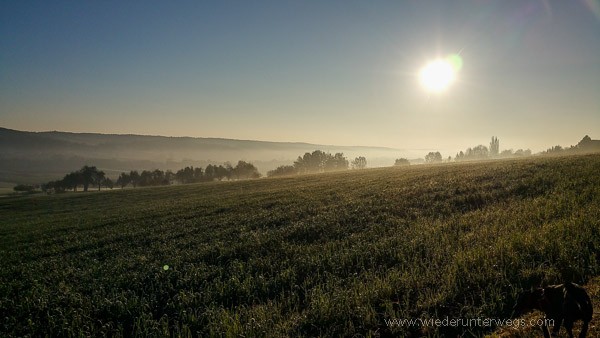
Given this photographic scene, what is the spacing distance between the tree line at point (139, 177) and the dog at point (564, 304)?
16192 cm

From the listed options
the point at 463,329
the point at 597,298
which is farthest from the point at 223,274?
the point at 597,298

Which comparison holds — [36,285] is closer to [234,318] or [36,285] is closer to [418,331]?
[234,318]

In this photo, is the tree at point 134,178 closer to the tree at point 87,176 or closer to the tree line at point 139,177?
the tree line at point 139,177

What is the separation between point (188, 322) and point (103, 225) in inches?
1116

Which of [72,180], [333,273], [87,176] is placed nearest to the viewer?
[333,273]

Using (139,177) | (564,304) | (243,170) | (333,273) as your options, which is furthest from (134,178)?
(564,304)

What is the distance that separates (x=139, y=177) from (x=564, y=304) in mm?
173763

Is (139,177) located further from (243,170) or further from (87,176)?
(243,170)

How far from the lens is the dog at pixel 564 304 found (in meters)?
2.19

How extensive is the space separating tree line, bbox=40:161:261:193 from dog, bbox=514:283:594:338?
16192 cm

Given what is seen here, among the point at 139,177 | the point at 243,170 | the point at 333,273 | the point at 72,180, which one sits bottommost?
the point at 333,273

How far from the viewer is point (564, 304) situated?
89.0 inches

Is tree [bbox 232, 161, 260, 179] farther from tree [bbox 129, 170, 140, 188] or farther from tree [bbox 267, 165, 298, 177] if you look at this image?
tree [bbox 129, 170, 140, 188]

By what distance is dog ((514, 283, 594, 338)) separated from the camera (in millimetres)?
2191
